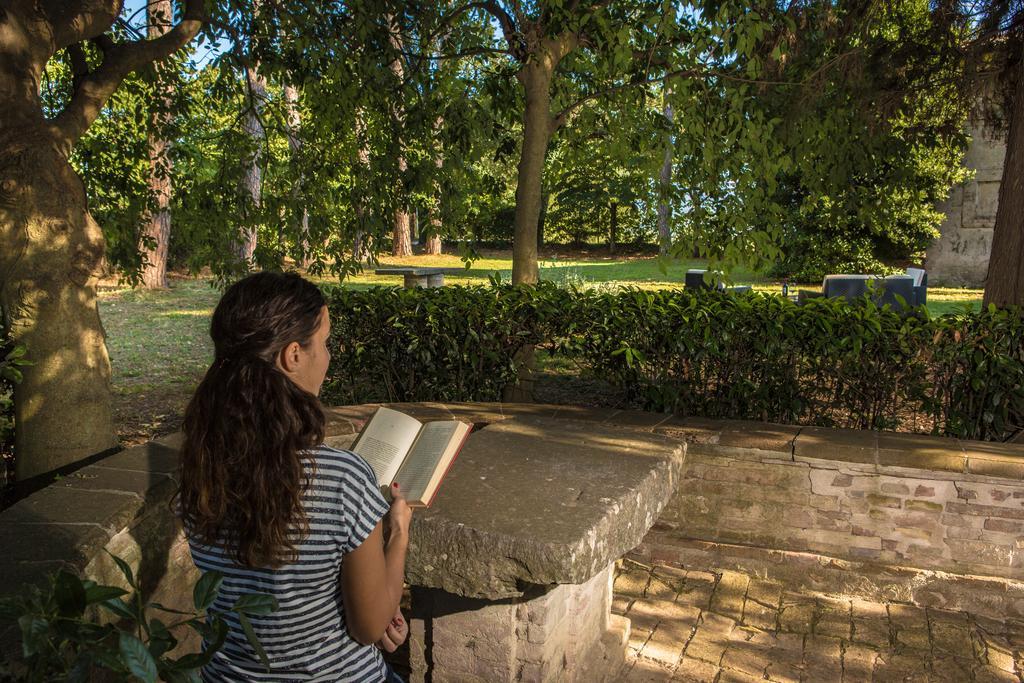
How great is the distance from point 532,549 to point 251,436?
1.07 metres

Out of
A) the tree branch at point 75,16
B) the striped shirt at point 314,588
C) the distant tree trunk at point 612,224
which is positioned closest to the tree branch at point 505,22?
the tree branch at point 75,16

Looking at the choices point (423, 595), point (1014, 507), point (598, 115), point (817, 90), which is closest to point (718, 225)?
point (817, 90)

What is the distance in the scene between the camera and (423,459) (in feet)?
7.09

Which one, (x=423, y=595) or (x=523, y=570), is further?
(x=423, y=595)

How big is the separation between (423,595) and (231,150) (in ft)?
17.6

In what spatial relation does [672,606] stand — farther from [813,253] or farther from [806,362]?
[813,253]

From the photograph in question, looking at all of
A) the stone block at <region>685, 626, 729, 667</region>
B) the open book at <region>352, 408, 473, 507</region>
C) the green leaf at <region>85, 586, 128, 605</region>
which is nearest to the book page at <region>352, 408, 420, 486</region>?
the open book at <region>352, 408, 473, 507</region>

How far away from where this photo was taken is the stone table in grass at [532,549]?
2.46 m

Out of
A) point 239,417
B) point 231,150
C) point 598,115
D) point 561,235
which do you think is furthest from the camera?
point 561,235

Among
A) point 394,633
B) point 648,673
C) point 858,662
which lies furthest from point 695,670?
point 394,633

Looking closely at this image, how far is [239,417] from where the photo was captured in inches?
62.5

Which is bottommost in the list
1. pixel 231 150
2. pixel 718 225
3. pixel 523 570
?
pixel 523 570

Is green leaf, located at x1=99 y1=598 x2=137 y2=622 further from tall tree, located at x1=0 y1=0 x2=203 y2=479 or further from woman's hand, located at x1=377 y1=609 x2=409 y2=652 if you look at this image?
tall tree, located at x1=0 y1=0 x2=203 y2=479

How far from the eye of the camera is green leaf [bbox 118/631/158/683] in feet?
3.99
